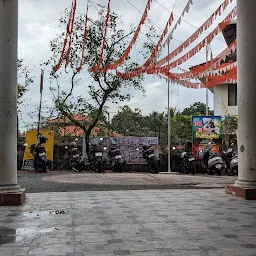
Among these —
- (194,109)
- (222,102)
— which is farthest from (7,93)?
(194,109)

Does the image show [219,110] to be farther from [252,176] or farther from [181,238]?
[181,238]

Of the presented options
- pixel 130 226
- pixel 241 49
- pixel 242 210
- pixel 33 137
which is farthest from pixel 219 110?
pixel 130 226

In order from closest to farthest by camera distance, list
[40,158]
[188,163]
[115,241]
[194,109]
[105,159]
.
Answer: [115,241]
[40,158]
[188,163]
[105,159]
[194,109]

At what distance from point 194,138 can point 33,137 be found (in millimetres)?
6059

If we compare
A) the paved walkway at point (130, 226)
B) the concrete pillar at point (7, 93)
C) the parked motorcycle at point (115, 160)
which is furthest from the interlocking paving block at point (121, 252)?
the parked motorcycle at point (115, 160)

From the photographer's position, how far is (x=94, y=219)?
5.09 metres

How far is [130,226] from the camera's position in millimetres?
4652

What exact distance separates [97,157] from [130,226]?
33.1 ft

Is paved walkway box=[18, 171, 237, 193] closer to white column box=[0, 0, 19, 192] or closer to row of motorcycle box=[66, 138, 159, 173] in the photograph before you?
white column box=[0, 0, 19, 192]

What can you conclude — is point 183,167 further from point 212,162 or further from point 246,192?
point 246,192

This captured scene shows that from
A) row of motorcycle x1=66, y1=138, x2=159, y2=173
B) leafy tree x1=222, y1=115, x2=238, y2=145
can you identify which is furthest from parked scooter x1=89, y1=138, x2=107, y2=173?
leafy tree x1=222, y1=115, x2=238, y2=145

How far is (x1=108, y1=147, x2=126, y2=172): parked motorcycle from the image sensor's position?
1469 centimetres

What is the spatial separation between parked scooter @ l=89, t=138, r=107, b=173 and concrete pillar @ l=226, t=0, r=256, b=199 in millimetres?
7932

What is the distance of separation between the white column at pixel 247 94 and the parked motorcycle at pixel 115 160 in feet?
25.7
